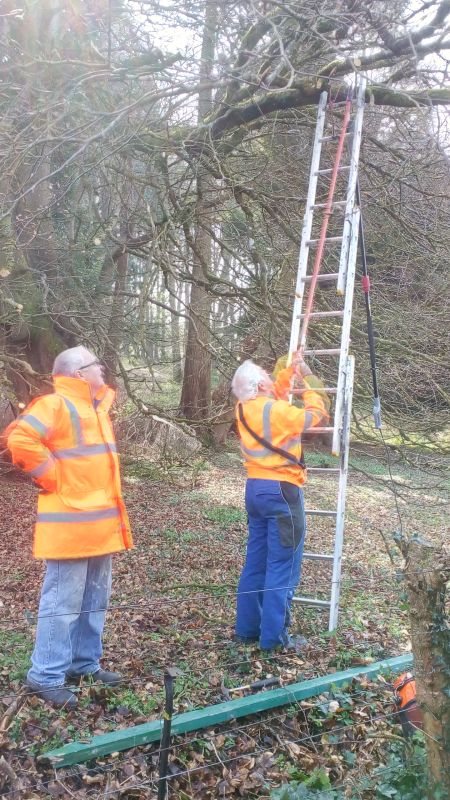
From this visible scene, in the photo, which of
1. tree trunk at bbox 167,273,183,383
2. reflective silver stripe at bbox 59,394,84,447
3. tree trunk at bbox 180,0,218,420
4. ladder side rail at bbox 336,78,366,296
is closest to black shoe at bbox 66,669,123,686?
reflective silver stripe at bbox 59,394,84,447

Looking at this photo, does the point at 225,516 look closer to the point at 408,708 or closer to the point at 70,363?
the point at 70,363

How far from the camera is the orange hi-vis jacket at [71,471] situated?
3629mm

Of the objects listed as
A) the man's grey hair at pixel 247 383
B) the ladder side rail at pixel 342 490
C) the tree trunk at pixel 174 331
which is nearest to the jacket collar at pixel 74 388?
the man's grey hair at pixel 247 383

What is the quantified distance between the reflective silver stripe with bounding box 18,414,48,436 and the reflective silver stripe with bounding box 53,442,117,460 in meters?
0.18

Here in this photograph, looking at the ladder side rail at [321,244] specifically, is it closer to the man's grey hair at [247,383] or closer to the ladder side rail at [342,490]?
the ladder side rail at [342,490]

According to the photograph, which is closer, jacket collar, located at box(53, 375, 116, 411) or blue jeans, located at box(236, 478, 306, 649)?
jacket collar, located at box(53, 375, 116, 411)

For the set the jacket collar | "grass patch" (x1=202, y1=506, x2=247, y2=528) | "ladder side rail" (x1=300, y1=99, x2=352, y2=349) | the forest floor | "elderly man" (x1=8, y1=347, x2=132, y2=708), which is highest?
"ladder side rail" (x1=300, y1=99, x2=352, y2=349)

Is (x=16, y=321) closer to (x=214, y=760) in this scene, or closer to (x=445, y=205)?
(x=445, y=205)

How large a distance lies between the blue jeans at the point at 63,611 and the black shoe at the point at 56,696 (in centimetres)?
3

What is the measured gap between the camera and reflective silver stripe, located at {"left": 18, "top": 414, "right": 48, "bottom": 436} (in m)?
3.63

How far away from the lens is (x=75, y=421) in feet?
12.5

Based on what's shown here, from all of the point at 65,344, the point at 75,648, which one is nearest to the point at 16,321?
the point at 65,344

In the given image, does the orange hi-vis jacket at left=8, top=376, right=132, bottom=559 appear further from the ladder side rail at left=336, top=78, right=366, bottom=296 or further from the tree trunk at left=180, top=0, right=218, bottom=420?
the tree trunk at left=180, top=0, right=218, bottom=420

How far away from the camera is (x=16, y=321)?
27.3 feet
